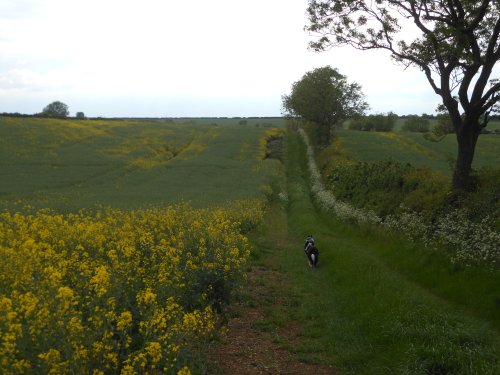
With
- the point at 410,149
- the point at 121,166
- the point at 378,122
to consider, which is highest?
the point at 378,122

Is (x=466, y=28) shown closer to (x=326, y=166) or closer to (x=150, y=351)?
(x=150, y=351)

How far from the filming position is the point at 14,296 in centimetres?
731

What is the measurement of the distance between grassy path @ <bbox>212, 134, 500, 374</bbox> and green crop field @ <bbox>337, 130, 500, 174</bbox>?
35934 mm

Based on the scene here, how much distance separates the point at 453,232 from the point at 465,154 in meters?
4.99

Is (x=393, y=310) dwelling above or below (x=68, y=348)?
below

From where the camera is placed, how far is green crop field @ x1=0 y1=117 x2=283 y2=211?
109 feet

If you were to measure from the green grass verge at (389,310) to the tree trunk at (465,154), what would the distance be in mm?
3962

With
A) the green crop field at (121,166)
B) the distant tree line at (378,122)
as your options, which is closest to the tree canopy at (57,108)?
the green crop field at (121,166)

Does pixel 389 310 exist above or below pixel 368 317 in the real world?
above

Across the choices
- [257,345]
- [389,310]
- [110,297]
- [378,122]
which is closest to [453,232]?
[389,310]

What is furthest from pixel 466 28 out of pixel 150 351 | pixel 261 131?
pixel 261 131

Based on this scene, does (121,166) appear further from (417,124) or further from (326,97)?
(417,124)

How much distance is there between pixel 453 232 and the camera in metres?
15.7

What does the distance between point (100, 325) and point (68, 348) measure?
83cm
